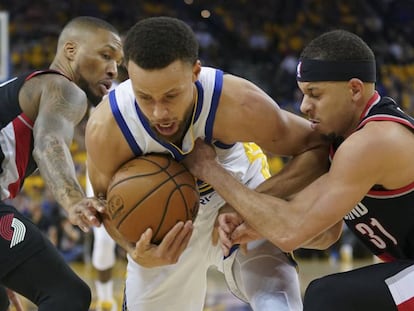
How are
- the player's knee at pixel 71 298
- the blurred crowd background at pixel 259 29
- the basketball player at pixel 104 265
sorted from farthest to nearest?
the blurred crowd background at pixel 259 29 → the basketball player at pixel 104 265 → the player's knee at pixel 71 298

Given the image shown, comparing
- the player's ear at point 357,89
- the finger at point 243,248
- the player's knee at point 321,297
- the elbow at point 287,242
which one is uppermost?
the player's ear at point 357,89

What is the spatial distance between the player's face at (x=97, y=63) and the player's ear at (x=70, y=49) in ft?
0.08

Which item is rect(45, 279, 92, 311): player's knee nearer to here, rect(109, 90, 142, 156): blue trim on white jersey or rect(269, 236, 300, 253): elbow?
rect(109, 90, 142, 156): blue trim on white jersey

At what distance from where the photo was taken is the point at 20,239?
11.4 feet

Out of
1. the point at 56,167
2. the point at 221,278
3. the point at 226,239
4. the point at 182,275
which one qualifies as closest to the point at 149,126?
the point at 56,167

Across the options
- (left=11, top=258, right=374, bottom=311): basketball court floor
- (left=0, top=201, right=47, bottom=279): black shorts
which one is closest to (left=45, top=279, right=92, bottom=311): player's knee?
(left=0, top=201, right=47, bottom=279): black shorts

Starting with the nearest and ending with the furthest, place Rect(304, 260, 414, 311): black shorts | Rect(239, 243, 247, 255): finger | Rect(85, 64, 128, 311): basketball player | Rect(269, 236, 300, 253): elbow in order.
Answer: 1. Rect(304, 260, 414, 311): black shorts
2. Rect(269, 236, 300, 253): elbow
3. Rect(239, 243, 247, 255): finger
4. Rect(85, 64, 128, 311): basketball player

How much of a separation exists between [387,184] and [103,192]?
1.29 m

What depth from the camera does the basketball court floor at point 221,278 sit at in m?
7.45

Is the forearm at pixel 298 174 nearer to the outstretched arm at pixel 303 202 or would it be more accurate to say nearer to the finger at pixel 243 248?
the outstretched arm at pixel 303 202

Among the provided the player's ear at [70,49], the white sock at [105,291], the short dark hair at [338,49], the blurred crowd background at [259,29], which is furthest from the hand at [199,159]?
the blurred crowd background at [259,29]

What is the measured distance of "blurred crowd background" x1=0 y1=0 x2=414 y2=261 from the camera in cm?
1474

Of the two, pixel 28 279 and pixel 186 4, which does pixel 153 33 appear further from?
pixel 186 4

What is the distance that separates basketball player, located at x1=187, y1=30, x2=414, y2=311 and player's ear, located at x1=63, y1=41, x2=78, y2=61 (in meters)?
1.25
